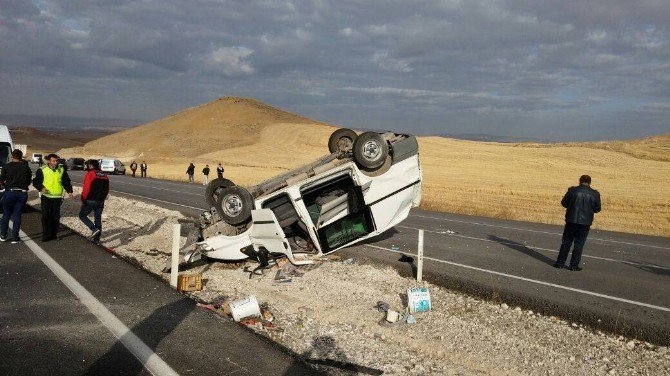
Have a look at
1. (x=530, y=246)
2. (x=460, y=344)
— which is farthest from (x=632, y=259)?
(x=460, y=344)

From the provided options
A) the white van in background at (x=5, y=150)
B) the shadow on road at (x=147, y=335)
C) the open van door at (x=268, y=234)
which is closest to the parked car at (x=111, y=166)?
the white van in background at (x=5, y=150)

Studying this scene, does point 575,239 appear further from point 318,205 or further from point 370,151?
point 318,205

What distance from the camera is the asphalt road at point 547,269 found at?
675 centimetres

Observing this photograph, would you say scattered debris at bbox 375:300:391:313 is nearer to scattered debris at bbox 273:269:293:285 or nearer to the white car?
scattered debris at bbox 273:269:293:285

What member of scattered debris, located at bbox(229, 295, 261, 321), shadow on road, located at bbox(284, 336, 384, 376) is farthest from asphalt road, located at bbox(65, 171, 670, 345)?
scattered debris, located at bbox(229, 295, 261, 321)

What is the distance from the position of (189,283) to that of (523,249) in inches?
286

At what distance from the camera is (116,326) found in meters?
5.32

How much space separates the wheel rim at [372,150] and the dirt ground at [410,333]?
1889 mm

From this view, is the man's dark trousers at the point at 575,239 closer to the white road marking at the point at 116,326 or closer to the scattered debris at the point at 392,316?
the scattered debris at the point at 392,316


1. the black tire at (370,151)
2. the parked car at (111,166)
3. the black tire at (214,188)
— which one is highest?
the black tire at (370,151)

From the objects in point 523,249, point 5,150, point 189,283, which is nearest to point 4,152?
point 5,150

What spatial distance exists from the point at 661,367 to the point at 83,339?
18.4ft

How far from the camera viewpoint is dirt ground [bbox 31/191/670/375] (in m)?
5.07

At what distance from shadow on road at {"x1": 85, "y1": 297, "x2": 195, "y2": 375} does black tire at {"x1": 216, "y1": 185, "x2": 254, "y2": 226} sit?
202 cm
